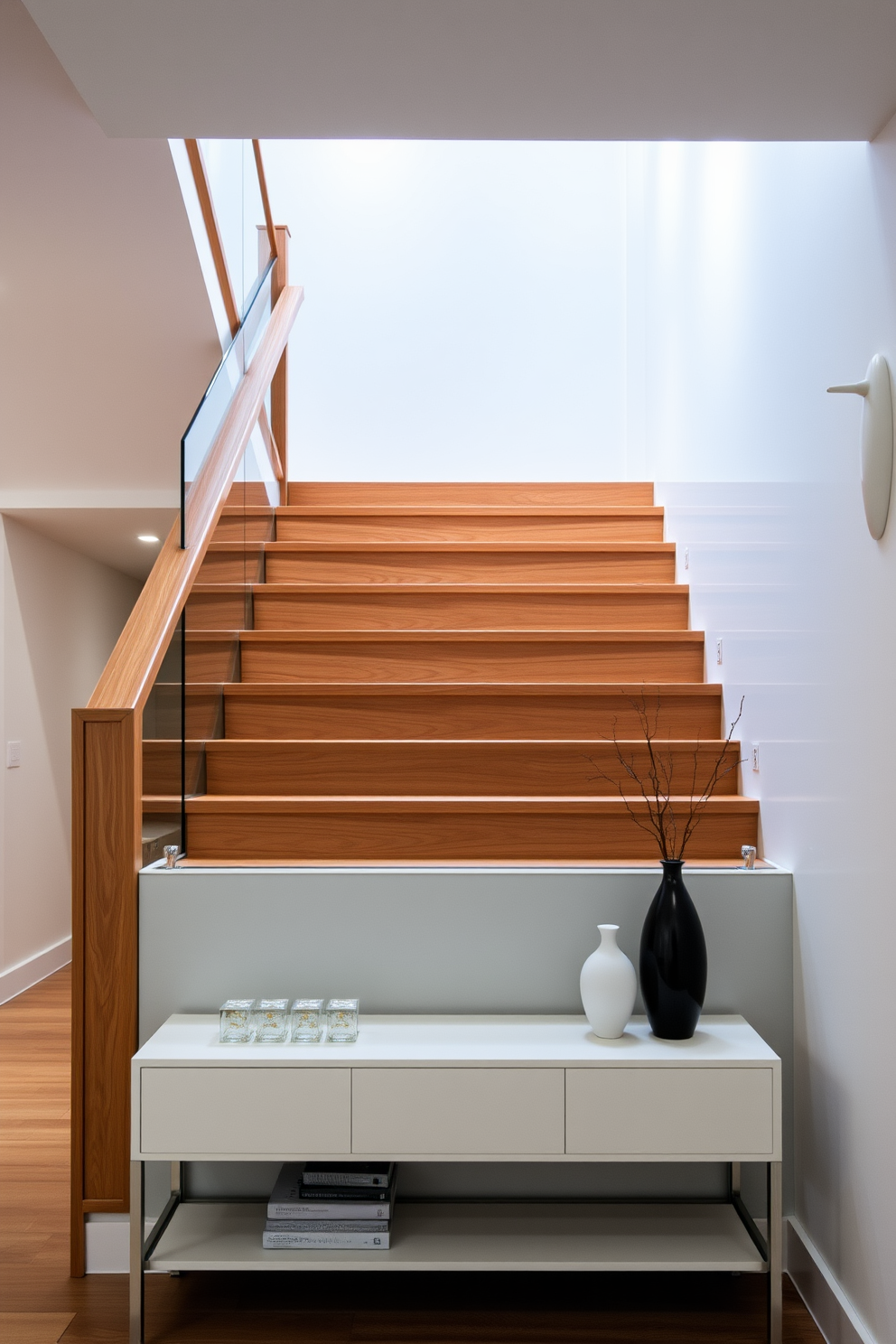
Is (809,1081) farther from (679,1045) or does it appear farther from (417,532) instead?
(417,532)

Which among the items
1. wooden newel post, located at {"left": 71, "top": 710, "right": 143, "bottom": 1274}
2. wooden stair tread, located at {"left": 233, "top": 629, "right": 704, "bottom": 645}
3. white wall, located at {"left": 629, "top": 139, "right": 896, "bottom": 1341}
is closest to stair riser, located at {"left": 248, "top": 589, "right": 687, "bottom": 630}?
wooden stair tread, located at {"left": 233, "top": 629, "right": 704, "bottom": 645}

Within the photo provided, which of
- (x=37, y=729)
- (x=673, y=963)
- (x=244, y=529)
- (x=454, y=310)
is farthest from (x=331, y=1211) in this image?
(x=454, y=310)

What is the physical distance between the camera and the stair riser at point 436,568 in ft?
13.5

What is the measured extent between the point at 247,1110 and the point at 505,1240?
2.03 ft

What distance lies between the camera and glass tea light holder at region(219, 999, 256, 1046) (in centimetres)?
221

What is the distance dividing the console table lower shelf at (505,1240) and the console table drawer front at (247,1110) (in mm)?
258

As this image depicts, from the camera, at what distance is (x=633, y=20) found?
5.52 feet

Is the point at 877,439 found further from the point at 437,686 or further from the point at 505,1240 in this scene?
the point at 505,1240

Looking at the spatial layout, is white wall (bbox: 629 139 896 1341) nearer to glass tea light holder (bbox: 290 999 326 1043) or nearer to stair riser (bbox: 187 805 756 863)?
stair riser (bbox: 187 805 756 863)

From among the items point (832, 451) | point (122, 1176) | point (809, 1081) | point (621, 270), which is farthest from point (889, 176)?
point (621, 270)

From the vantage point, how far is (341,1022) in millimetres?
2262

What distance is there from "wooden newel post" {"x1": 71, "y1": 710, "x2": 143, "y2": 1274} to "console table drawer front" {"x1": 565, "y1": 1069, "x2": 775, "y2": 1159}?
0.99 m

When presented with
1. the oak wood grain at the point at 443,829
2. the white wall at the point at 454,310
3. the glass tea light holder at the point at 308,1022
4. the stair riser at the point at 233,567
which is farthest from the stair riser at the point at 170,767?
the white wall at the point at 454,310

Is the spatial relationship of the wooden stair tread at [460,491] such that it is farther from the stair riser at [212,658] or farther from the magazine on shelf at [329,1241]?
the magazine on shelf at [329,1241]
